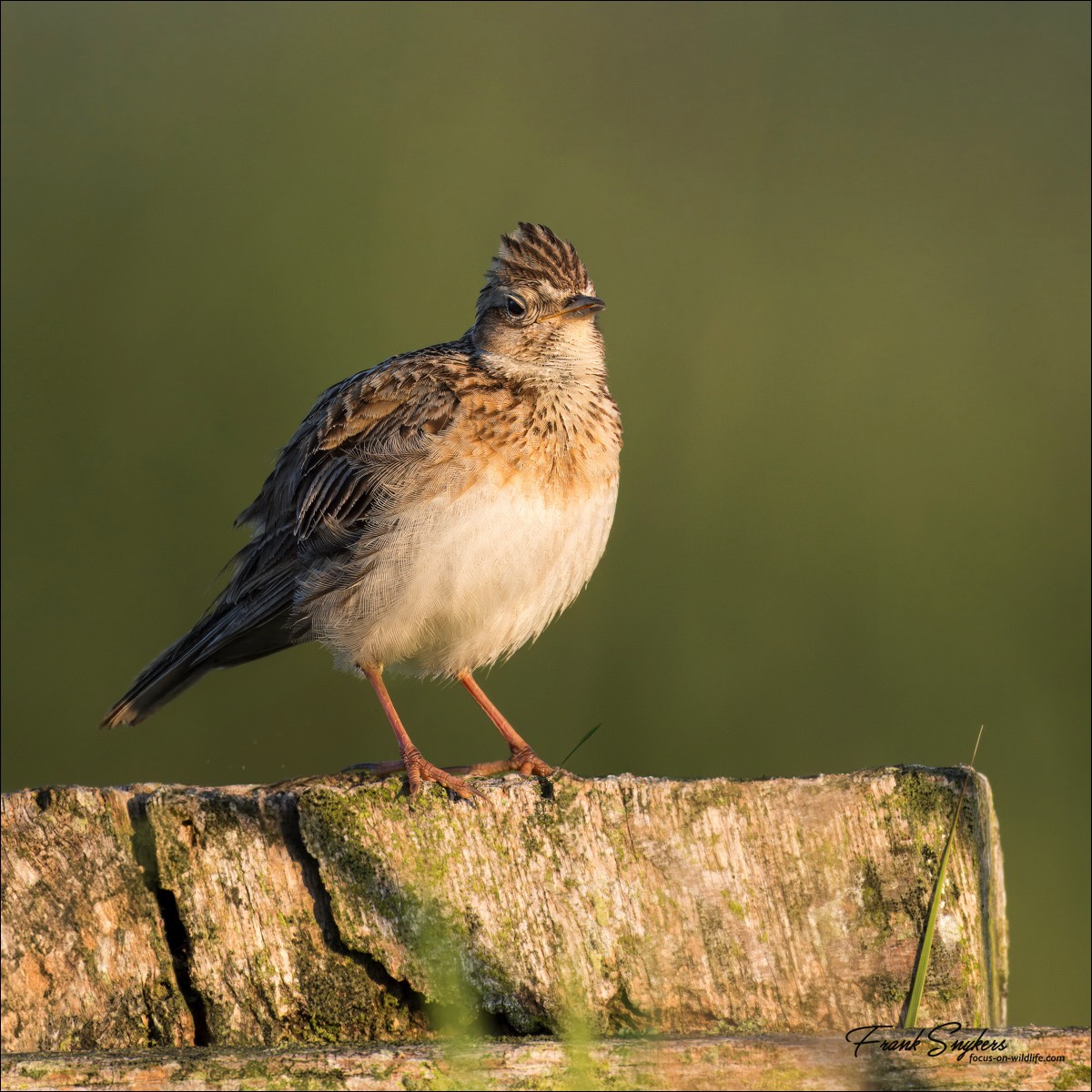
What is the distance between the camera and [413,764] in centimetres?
518

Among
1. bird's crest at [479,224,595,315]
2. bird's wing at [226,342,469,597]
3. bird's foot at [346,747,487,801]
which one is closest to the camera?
bird's foot at [346,747,487,801]

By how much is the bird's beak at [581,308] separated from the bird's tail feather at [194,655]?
5.56 feet

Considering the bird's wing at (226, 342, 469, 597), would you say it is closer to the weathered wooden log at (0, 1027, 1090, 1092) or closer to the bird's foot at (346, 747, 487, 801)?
the bird's foot at (346, 747, 487, 801)

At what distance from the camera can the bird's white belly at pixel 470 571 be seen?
5.61 metres

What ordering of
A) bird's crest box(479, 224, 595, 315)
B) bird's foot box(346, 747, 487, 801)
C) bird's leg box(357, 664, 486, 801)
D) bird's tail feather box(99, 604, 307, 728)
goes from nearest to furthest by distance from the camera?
bird's leg box(357, 664, 486, 801) < bird's foot box(346, 747, 487, 801) < bird's tail feather box(99, 604, 307, 728) < bird's crest box(479, 224, 595, 315)

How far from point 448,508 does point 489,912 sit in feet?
7.49

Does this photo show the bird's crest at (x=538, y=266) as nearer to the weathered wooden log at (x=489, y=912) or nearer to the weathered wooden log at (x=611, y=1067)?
the weathered wooden log at (x=489, y=912)

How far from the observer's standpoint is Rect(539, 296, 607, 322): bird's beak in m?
6.10

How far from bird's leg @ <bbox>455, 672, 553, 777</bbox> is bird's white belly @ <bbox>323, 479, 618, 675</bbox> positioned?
16.8 inches

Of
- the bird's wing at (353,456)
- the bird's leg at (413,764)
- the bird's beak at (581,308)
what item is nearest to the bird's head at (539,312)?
the bird's beak at (581,308)

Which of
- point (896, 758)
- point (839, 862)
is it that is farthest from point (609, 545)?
point (839, 862)

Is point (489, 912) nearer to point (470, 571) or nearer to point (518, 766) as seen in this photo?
point (470, 571)

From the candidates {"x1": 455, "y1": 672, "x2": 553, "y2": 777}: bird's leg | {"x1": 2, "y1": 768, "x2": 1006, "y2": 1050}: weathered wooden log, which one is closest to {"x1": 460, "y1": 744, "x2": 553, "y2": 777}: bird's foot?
{"x1": 455, "y1": 672, "x2": 553, "y2": 777}: bird's leg

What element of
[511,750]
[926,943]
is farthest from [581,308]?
[926,943]
